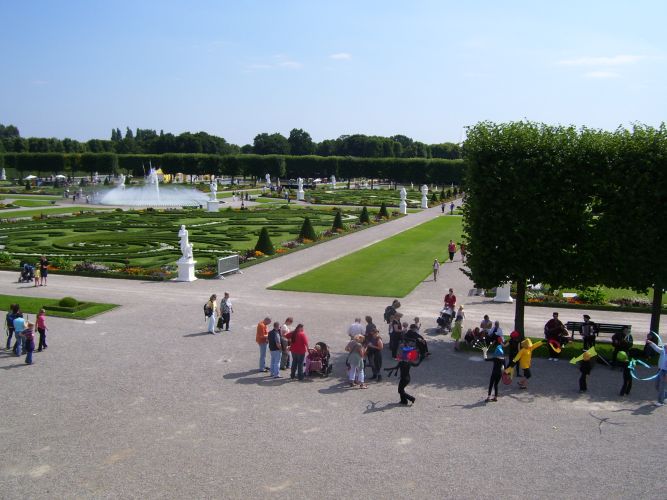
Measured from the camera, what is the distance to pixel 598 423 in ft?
44.1

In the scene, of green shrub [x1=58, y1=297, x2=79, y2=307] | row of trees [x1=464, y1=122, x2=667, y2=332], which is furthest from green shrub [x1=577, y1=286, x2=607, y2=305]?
green shrub [x1=58, y1=297, x2=79, y2=307]

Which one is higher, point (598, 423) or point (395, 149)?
point (395, 149)

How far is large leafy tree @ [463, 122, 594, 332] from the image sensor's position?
18734 mm

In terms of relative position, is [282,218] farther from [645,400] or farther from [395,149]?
[395,149]

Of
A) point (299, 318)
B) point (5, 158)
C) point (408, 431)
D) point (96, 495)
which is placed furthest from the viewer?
point (5, 158)

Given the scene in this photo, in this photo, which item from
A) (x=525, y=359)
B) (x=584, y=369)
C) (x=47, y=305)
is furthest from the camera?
(x=47, y=305)

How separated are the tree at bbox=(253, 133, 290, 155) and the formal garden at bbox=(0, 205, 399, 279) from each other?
93.0 meters

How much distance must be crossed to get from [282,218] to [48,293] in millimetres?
29316

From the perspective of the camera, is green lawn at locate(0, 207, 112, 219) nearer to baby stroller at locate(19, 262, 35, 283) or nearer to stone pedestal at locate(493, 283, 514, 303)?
baby stroller at locate(19, 262, 35, 283)

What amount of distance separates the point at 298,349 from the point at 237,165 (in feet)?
328

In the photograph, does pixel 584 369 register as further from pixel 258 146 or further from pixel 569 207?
pixel 258 146

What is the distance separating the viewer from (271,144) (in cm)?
15338

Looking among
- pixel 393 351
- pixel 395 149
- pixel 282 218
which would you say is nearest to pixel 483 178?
pixel 393 351

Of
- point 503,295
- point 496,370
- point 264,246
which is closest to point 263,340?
point 496,370
